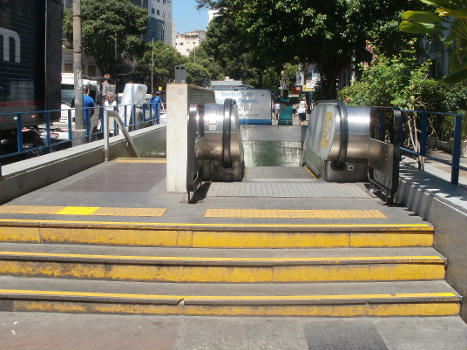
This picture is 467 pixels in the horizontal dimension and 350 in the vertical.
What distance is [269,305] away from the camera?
15.4ft

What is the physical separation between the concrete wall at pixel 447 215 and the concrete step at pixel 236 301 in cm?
22

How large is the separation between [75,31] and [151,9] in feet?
394

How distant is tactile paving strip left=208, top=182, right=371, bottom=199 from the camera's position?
23.9 feet

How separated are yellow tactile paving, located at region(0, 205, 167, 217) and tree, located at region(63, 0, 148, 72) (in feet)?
212

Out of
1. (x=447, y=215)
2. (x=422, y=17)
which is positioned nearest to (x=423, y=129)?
(x=447, y=215)

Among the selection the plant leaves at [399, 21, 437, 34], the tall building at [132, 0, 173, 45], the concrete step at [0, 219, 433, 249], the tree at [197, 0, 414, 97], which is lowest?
the concrete step at [0, 219, 433, 249]

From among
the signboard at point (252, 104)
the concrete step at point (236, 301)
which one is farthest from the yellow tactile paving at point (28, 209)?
the signboard at point (252, 104)

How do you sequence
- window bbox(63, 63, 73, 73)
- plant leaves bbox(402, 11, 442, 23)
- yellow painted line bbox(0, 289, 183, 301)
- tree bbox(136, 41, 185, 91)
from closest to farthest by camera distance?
plant leaves bbox(402, 11, 442, 23), yellow painted line bbox(0, 289, 183, 301), window bbox(63, 63, 73, 73), tree bbox(136, 41, 185, 91)

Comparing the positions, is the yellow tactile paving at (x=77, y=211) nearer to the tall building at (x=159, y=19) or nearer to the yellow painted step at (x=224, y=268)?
the yellow painted step at (x=224, y=268)

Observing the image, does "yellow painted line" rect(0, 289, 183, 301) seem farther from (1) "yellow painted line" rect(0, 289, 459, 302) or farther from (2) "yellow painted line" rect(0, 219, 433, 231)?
(2) "yellow painted line" rect(0, 219, 433, 231)

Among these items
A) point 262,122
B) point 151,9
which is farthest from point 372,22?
point 151,9

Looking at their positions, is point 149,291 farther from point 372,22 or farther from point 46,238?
point 372,22

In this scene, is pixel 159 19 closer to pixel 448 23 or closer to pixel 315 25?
pixel 315 25

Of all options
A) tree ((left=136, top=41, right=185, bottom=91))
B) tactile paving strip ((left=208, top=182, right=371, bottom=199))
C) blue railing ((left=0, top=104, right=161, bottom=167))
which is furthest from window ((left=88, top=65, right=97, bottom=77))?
tactile paving strip ((left=208, top=182, right=371, bottom=199))
